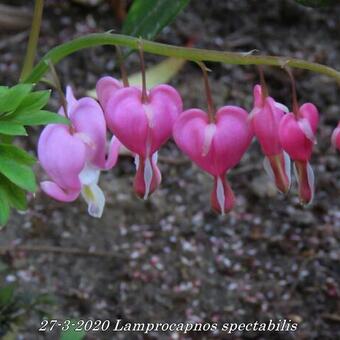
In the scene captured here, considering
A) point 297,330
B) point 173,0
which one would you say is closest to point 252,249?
point 297,330

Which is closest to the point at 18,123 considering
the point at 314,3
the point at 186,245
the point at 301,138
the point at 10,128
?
the point at 10,128

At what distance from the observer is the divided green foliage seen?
101cm

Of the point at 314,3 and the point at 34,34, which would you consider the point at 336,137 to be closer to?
the point at 314,3

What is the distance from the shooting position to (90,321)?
68.3 inches

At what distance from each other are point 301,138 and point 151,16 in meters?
0.49

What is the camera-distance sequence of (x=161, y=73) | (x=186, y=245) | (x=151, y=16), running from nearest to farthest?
(x=151, y=16), (x=186, y=245), (x=161, y=73)

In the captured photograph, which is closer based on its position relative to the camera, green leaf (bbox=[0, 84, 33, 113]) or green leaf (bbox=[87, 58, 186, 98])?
green leaf (bbox=[0, 84, 33, 113])

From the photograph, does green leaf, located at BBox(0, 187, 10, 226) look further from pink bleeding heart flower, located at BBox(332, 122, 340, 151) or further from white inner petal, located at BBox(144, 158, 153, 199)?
pink bleeding heart flower, located at BBox(332, 122, 340, 151)

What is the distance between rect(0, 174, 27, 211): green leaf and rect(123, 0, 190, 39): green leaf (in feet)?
1.33

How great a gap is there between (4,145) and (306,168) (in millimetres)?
391

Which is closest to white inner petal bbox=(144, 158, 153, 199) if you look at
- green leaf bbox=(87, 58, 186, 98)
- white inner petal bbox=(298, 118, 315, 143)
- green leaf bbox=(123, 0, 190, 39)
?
white inner petal bbox=(298, 118, 315, 143)

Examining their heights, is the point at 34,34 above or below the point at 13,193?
above

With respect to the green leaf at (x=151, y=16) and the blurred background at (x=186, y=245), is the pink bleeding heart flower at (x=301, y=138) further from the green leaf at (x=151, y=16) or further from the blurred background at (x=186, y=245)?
the blurred background at (x=186, y=245)

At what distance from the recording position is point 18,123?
1.02 meters
